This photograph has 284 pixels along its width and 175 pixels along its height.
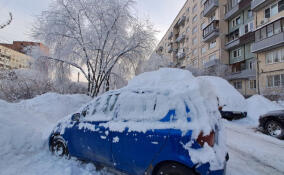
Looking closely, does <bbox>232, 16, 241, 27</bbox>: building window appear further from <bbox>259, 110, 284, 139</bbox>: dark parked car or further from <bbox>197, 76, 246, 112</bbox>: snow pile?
<bbox>259, 110, 284, 139</bbox>: dark parked car

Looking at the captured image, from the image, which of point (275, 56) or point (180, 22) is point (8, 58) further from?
point (180, 22)

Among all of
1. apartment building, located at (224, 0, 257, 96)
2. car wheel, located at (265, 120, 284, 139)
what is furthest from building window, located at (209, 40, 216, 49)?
car wheel, located at (265, 120, 284, 139)

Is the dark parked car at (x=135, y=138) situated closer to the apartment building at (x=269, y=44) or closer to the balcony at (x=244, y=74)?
the apartment building at (x=269, y=44)

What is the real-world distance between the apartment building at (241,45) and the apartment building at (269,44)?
2.06 metres

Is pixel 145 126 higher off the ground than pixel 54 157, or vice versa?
pixel 145 126

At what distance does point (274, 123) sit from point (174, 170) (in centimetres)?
586

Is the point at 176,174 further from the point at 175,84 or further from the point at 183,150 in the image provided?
the point at 175,84

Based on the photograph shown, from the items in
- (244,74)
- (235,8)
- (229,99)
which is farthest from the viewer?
(235,8)

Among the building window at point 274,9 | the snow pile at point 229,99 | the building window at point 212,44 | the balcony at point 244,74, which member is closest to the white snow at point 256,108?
the snow pile at point 229,99

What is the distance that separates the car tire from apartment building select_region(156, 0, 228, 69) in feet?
84.9

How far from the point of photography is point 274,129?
19.6 feet

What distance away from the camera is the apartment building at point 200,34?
26.7 m

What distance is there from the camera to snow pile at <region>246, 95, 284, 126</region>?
→ 27.9 ft

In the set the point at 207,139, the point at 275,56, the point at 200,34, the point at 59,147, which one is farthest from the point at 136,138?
the point at 200,34
